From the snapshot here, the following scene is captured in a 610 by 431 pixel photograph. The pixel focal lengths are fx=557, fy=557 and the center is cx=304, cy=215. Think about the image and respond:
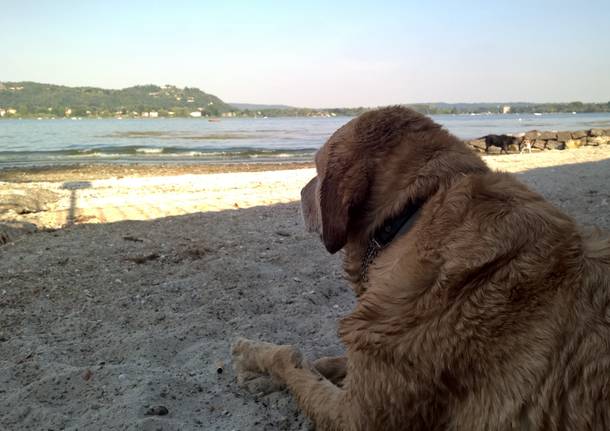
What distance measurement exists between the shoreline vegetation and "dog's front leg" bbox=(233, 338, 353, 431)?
103m

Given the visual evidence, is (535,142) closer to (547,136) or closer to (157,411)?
(547,136)

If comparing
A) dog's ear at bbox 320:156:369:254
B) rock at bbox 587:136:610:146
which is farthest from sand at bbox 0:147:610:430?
rock at bbox 587:136:610:146

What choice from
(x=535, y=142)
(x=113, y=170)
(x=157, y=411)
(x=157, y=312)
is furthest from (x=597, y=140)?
(x=157, y=411)

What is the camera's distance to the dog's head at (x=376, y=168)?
8.09ft

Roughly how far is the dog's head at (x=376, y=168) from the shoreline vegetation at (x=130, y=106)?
339ft

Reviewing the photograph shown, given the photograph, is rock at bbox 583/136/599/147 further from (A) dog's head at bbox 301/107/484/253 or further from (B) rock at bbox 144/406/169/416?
(B) rock at bbox 144/406/169/416

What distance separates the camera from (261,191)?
12672mm

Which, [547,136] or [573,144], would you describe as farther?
[547,136]

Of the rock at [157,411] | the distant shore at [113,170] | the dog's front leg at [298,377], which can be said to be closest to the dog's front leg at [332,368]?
the dog's front leg at [298,377]

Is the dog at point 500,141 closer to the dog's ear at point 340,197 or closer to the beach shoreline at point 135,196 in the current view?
the beach shoreline at point 135,196

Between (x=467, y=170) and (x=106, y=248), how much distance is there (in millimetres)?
5300

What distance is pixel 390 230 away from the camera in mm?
2479

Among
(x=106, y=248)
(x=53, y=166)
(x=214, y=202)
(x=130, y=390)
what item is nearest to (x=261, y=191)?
(x=214, y=202)

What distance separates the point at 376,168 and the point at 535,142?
29215 mm
